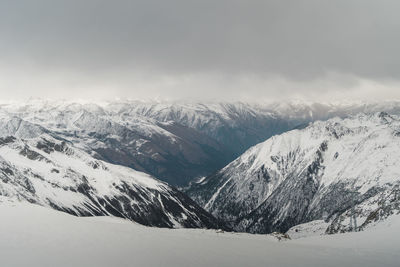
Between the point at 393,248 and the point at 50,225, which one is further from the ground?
the point at 393,248

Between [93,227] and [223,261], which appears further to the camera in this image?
[93,227]

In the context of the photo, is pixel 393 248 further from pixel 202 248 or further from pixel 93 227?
pixel 93 227

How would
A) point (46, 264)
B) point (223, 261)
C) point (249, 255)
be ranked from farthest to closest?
point (249, 255) < point (223, 261) < point (46, 264)

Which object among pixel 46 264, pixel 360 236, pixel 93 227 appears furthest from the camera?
pixel 360 236

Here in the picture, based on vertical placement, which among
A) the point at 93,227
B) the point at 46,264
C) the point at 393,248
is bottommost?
the point at 93,227

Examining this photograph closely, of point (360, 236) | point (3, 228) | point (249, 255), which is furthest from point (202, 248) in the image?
point (360, 236)

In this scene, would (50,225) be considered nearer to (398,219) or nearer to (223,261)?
(223,261)
